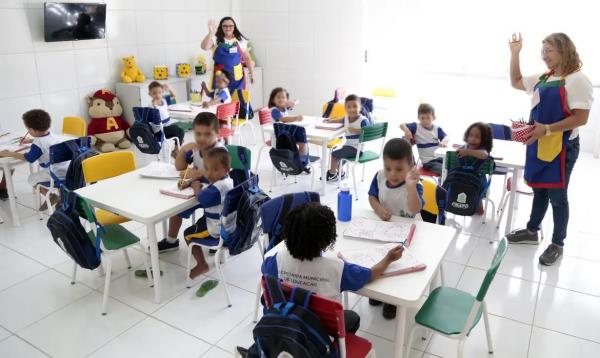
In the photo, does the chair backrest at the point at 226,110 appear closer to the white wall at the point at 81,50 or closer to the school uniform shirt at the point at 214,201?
the white wall at the point at 81,50

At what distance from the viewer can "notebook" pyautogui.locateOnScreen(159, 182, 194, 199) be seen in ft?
9.95

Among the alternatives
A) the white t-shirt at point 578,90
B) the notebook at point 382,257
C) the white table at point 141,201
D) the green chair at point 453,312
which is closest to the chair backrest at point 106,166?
the white table at point 141,201

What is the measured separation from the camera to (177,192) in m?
3.07

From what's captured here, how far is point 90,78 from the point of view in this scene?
6.44 meters

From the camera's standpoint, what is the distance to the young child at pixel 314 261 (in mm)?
1930

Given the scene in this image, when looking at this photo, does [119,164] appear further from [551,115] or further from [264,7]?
[264,7]

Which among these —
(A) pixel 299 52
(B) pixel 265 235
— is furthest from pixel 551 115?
(A) pixel 299 52

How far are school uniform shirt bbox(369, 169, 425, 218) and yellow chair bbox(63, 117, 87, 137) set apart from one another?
3280 mm

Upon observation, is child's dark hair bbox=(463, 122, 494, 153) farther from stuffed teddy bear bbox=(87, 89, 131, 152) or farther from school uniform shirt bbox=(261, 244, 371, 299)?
stuffed teddy bear bbox=(87, 89, 131, 152)

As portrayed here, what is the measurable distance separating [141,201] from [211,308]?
2.67ft

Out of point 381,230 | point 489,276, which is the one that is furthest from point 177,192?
point 489,276

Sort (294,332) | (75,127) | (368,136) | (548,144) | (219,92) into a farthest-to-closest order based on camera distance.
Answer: (219,92) → (75,127) → (368,136) → (548,144) → (294,332)

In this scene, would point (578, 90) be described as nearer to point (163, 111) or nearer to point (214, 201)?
point (214, 201)

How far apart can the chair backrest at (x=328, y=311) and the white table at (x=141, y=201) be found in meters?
1.29
